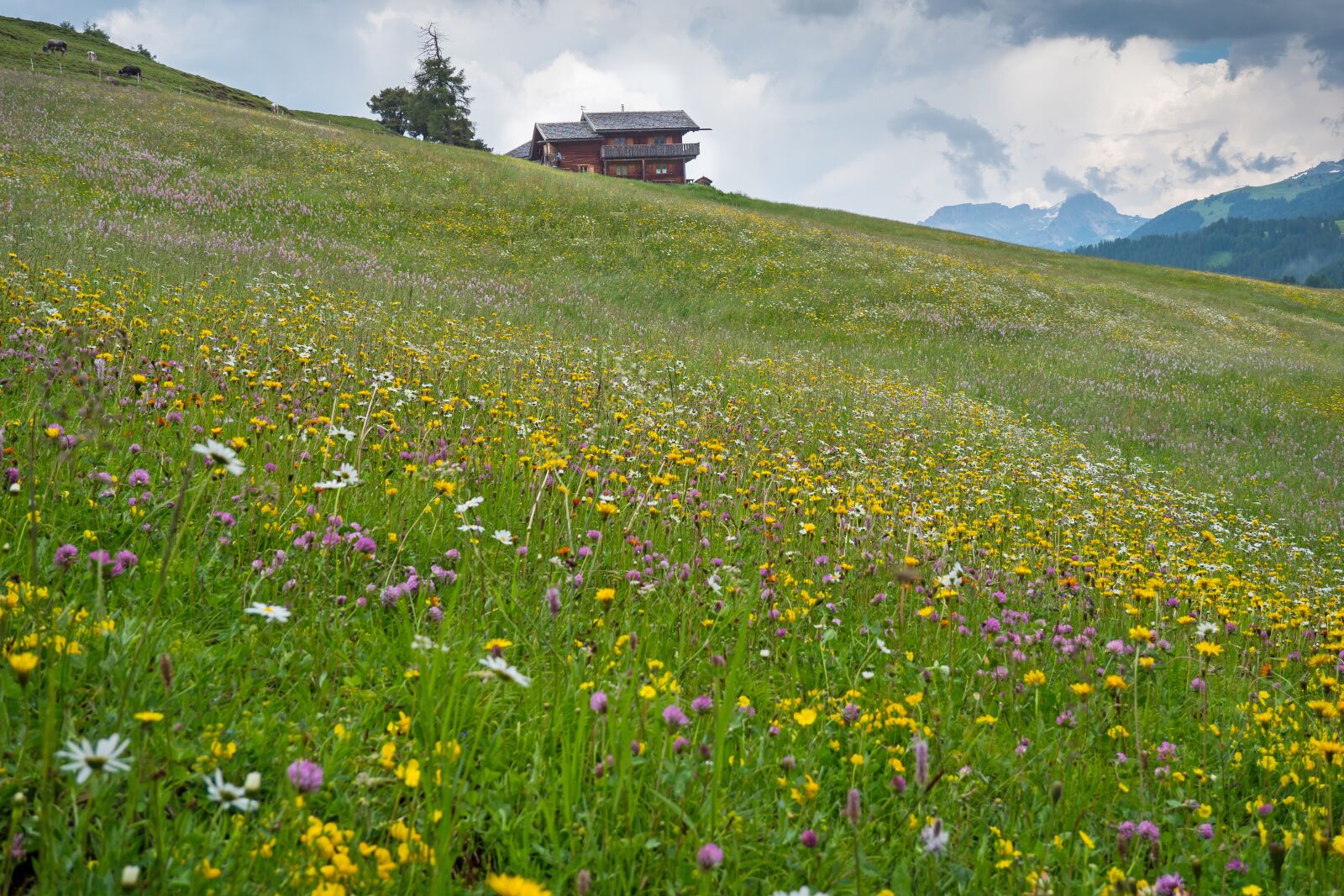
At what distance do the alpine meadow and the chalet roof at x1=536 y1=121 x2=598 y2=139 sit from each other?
68.0 m

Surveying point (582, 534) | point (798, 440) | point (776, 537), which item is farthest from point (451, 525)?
point (798, 440)

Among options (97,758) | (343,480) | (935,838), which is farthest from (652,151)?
(97,758)

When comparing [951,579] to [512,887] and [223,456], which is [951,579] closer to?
[512,887]

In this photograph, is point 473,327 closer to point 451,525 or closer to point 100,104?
point 451,525

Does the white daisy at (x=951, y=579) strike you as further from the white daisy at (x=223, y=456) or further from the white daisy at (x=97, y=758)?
Result: the white daisy at (x=97, y=758)

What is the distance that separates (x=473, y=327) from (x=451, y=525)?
7.30 m

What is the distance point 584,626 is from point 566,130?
265 feet

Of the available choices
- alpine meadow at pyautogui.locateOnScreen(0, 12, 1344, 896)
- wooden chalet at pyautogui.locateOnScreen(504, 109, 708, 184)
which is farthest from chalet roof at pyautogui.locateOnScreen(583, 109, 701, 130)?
alpine meadow at pyautogui.locateOnScreen(0, 12, 1344, 896)

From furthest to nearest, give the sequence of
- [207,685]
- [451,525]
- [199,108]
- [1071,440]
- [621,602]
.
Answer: [199,108], [1071,440], [451,525], [621,602], [207,685]

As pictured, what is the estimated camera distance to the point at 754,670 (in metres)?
3.21

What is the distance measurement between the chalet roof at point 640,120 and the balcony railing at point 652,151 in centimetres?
164

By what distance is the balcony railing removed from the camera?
7162 cm

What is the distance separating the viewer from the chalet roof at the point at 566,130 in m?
72.8

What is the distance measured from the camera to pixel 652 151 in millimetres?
71750
